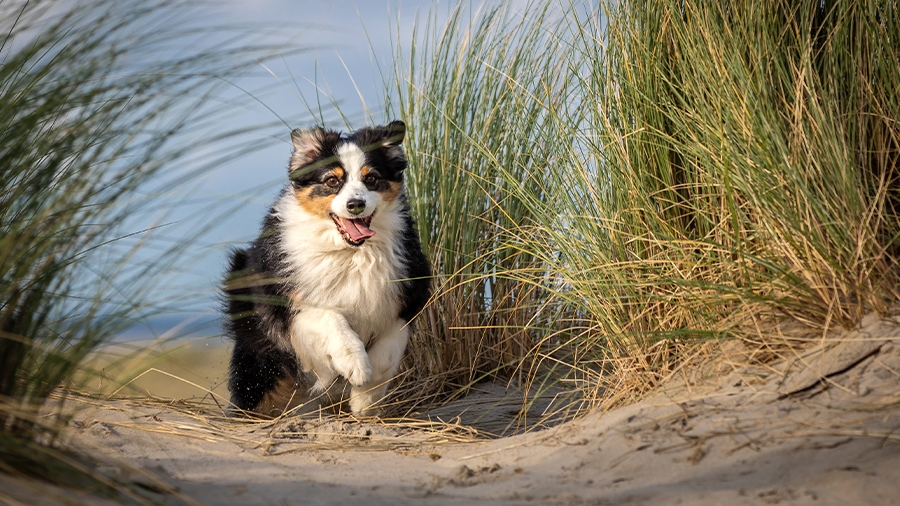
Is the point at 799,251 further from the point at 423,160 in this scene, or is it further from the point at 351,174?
the point at 423,160

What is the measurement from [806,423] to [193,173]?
2.01m

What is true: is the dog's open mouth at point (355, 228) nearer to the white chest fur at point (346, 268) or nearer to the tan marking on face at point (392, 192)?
the white chest fur at point (346, 268)

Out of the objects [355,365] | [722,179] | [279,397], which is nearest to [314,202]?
[355,365]

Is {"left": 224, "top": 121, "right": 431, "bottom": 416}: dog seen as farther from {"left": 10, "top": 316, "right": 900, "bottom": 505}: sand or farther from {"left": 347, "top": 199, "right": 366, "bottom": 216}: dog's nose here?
{"left": 10, "top": 316, "right": 900, "bottom": 505}: sand

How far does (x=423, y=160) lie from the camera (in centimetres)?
514

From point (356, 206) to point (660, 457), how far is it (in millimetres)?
2011

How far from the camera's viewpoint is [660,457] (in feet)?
8.30

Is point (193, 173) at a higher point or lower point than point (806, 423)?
higher

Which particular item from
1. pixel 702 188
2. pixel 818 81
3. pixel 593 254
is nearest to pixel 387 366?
pixel 593 254

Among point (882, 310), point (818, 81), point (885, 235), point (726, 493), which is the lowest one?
point (726, 493)

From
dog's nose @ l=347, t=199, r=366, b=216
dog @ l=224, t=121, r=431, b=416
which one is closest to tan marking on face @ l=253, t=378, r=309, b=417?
dog @ l=224, t=121, r=431, b=416

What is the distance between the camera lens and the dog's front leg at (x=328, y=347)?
13.1 ft

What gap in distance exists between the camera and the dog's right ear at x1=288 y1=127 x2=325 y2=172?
4332 mm

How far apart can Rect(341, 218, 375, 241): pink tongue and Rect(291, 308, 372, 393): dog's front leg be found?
16.2 inches
